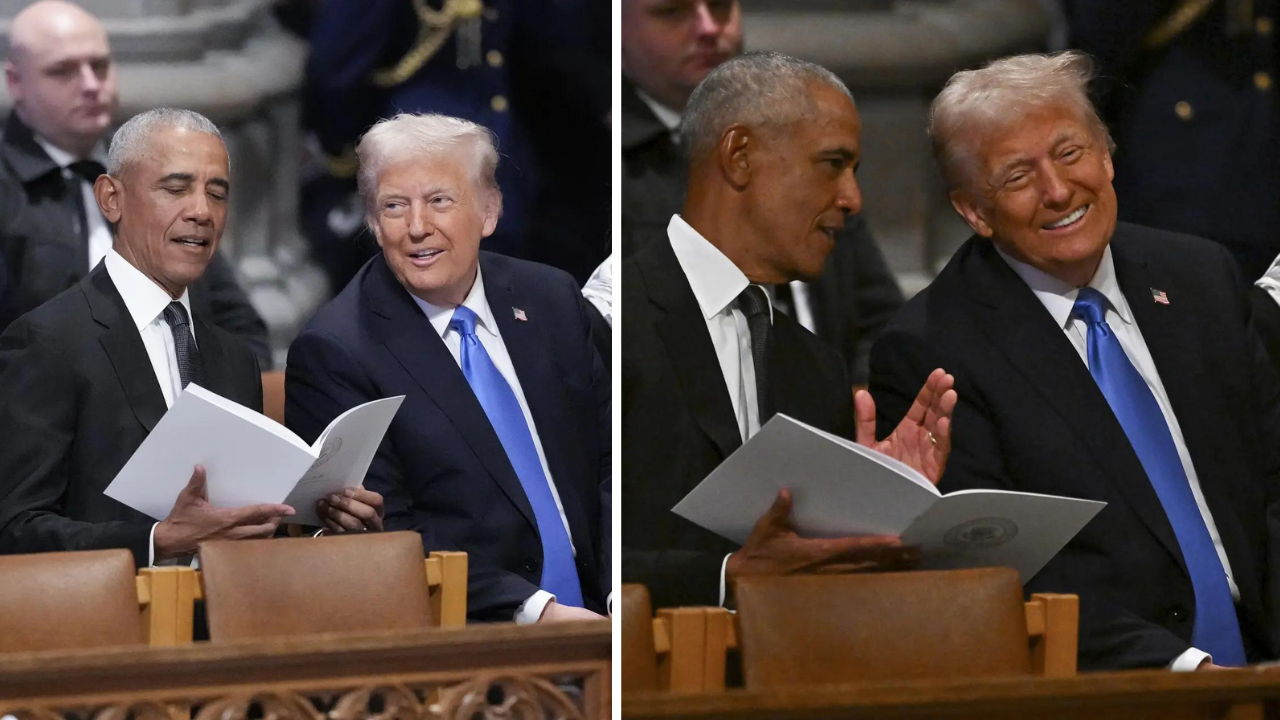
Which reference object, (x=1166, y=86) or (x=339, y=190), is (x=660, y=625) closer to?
(x=339, y=190)

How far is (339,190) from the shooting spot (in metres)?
4.04

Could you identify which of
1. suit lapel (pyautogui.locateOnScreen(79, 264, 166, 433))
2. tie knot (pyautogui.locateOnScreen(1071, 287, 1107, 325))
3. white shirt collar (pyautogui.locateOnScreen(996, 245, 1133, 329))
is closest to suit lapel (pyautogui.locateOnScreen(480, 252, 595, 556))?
suit lapel (pyautogui.locateOnScreen(79, 264, 166, 433))

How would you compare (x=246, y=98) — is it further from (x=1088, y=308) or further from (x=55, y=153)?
(x=1088, y=308)

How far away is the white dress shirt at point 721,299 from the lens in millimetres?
3887

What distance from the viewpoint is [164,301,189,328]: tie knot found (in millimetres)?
3914

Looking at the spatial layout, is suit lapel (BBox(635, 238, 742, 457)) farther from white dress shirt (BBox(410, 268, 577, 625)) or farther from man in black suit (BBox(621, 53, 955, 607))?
white dress shirt (BBox(410, 268, 577, 625))

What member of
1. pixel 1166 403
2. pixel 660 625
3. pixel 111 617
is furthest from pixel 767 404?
pixel 111 617

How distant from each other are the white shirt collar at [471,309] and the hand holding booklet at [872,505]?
2.49 ft

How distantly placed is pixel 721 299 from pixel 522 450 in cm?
66

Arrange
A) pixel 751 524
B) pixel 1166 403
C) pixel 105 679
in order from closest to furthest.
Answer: pixel 105 679
pixel 751 524
pixel 1166 403

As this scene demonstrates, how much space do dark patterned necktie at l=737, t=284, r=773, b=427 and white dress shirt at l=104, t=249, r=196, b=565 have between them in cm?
137

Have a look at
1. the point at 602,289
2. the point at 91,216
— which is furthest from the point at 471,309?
the point at 91,216

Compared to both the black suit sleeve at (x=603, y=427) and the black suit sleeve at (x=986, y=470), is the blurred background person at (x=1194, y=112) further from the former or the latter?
the black suit sleeve at (x=603, y=427)

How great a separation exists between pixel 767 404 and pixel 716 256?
38cm
